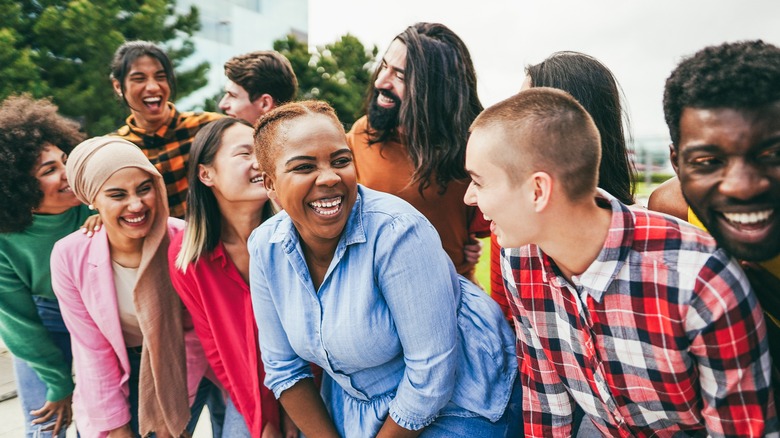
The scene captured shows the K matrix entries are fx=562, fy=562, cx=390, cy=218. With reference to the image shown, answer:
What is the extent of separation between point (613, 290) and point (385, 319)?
71 cm

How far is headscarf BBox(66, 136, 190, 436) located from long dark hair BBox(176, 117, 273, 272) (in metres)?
0.18

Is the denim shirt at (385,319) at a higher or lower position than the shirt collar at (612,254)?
lower

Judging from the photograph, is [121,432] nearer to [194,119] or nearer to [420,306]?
[420,306]

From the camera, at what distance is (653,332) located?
4.83ft

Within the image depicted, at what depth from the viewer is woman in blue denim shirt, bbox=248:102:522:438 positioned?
180cm

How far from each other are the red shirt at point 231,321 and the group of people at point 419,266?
0.01 m

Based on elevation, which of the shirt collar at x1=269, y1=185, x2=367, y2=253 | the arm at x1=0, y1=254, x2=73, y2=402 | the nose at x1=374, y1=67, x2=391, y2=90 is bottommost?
the arm at x1=0, y1=254, x2=73, y2=402

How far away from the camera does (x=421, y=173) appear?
2.64 m

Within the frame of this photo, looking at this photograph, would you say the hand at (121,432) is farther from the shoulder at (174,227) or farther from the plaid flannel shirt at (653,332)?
the plaid flannel shirt at (653,332)

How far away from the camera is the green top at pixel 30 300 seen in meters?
2.71

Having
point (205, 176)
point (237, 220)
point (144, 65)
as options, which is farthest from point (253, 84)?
point (237, 220)

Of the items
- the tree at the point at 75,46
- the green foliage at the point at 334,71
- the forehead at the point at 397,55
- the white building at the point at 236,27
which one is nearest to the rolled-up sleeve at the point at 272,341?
the forehead at the point at 397,55

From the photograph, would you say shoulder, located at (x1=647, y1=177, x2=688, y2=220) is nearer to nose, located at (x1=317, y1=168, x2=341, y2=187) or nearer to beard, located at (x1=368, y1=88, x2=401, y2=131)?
nose, located at (x1=317, y1=168, x2=341, y2=187)

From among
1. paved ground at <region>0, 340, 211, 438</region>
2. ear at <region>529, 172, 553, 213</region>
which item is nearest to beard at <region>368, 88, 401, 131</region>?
ear at <region>529, 172, 553, 213</region>
